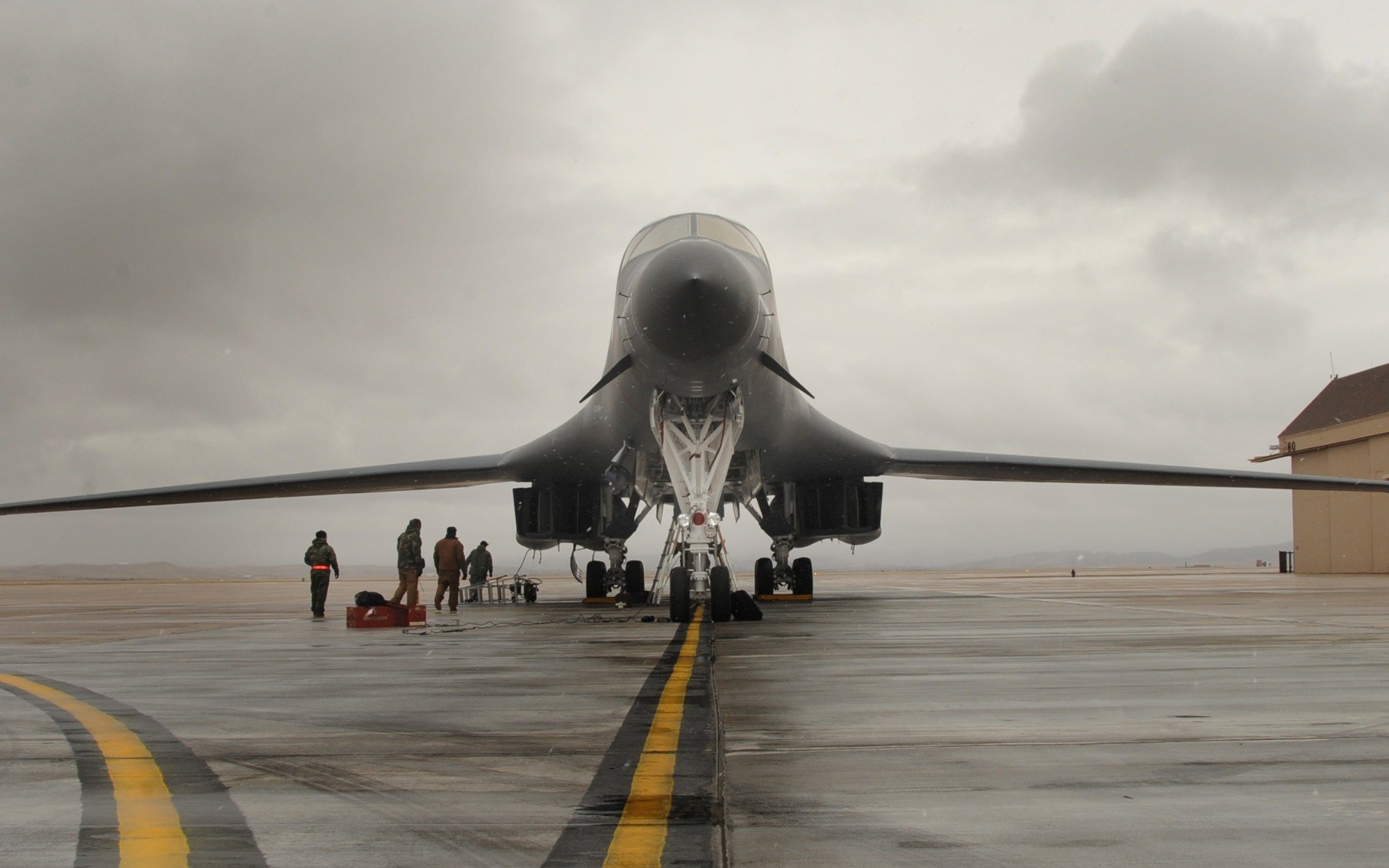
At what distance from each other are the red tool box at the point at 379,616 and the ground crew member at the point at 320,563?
9.15 ft

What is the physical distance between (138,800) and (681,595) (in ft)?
25.4

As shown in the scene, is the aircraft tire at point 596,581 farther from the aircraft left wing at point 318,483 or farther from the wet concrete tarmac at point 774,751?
the wet concrete tarmac at point 774,751

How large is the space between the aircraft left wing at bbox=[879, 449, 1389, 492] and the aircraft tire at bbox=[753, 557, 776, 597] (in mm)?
2284

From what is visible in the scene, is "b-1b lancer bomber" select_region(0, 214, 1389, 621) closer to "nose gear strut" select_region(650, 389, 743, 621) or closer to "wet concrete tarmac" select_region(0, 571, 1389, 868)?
"nose gear strut" select_region(650, 389, 743, 621)

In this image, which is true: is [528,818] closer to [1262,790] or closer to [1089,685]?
[1262,790]

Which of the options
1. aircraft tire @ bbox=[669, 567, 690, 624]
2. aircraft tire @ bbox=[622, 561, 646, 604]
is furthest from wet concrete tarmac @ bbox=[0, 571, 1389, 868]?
aircraft tire @ bbox=[622, 561, 646, 604]

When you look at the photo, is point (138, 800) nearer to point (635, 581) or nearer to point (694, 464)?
point (694, 464)

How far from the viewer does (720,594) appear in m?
10.5

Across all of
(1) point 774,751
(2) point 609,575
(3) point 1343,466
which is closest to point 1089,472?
(2) point 609,575

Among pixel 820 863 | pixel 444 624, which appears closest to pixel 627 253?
pixel 444 624

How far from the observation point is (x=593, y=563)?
1850cm

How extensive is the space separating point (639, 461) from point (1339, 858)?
13574 millimetres

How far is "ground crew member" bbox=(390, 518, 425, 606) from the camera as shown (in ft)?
44.4

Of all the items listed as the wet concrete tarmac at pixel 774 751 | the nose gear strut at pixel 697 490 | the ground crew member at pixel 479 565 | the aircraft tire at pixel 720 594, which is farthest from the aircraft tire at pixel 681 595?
the ground crew member at pixel 479 565
